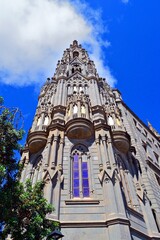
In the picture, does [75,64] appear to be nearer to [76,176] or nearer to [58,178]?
[76,176]

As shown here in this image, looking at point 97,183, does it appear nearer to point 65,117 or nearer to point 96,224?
point 96,224

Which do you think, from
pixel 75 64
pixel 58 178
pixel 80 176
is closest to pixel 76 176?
Result: pixel 80 176

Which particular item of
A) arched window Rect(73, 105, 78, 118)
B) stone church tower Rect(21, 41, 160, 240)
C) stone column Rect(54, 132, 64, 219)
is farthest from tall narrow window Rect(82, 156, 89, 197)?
arched window Rect(73, 105, 78, 118)

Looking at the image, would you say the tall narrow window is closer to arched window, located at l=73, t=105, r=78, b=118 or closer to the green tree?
arched window, located at l=73, t=105, r=78, b=118

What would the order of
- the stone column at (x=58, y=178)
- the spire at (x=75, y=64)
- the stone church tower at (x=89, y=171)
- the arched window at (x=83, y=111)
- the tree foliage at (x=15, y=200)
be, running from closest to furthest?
the tree foliage at (x=15, y=200)
the stone church tower at (x=89, y=171)
the stone column at (x=58, y=178)
the arched window at (x=83, y=111)
the spire at (x=75, y=64)

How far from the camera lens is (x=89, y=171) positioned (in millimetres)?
16297

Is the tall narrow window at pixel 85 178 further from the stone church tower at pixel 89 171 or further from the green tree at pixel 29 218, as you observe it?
the green tree at pixel 29 218

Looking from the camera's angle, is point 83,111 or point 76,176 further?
point 83,111

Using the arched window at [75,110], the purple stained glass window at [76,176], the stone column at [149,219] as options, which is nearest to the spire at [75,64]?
the arched window at [75,110]

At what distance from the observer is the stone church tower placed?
1316 cm

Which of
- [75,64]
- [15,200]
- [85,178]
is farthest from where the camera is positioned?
[75,64]

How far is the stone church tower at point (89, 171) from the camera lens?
1316 cm

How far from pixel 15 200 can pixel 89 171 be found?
723 cm

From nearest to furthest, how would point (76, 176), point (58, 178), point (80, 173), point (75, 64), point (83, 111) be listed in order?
point (58, 178) < point (76, 176) < point (80, 173) < point (83, 111) < point (75, 64)
